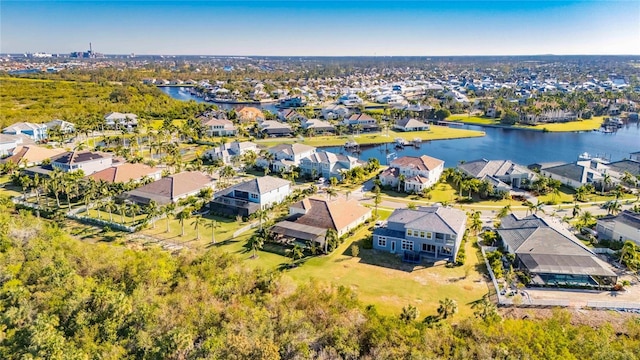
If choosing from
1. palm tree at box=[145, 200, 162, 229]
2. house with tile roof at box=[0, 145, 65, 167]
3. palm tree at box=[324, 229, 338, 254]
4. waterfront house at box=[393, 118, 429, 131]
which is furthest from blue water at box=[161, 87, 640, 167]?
house with tile roof at box=[0, 145, 65, 167]

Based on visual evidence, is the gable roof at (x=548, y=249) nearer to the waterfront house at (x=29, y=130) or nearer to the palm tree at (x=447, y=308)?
the palm tree at (x=447, y=308)

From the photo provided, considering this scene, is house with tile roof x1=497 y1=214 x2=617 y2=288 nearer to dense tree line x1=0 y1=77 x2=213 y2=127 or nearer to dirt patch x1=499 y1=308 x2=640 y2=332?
dirt patch x1=499 y1=308 x2=640 y2=332

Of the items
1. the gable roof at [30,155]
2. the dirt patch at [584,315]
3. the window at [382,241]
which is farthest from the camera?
the gable roof at [30,155]

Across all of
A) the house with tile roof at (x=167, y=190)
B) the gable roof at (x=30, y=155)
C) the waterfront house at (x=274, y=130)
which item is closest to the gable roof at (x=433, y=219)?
the house with tile roof at (x=167, y=190)

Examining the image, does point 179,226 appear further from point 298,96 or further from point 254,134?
point 298,96

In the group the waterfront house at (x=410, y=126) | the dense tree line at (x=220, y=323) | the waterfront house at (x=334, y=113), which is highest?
the waterfront house at (x=334, y=113)

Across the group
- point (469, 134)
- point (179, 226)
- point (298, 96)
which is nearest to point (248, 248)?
point (179, 226)

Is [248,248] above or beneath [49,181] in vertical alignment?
beneath

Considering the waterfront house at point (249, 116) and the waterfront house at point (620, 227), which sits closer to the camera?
the waterfront house at point (620, 227)
